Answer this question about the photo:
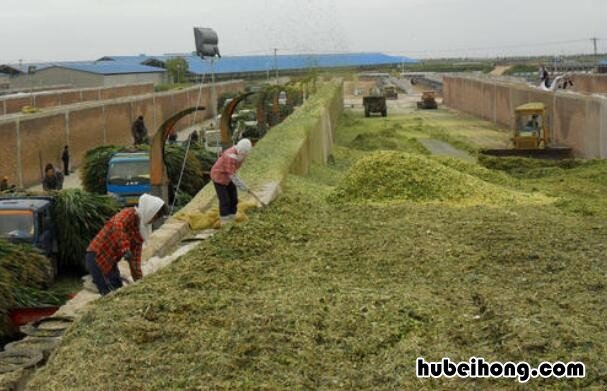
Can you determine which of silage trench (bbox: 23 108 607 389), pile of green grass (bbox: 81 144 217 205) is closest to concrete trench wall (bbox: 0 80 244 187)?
pile of green grass (bbox: 81 144 217 205)

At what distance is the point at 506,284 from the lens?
10.2 m

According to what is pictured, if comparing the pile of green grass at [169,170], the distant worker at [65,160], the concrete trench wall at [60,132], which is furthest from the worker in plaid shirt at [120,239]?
the distant worker at [65,160]

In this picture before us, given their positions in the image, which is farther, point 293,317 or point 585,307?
point 585,307

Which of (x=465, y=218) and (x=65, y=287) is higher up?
(x=465, y=218)

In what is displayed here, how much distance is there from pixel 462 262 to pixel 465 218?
3349 mm

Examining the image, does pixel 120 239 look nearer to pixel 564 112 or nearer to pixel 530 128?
pixel 530 128

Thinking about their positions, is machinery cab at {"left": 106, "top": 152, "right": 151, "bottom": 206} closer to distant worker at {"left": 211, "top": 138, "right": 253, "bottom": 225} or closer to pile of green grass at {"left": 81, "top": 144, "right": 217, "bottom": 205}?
pile of green grass at {"left": 81, "top": 144, "right": 217, "bottom": 205}

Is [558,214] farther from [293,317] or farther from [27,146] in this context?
[27,146]

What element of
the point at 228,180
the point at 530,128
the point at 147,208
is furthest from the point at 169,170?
the point at 530,128

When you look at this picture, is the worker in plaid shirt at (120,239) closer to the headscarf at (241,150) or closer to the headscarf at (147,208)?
the headscarf at (147,208)

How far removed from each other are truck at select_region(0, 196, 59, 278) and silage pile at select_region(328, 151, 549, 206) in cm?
524

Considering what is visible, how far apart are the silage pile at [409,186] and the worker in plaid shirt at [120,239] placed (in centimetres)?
768

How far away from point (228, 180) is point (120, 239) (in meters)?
4.73

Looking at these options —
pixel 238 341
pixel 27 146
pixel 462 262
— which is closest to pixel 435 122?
pixel 27 146
